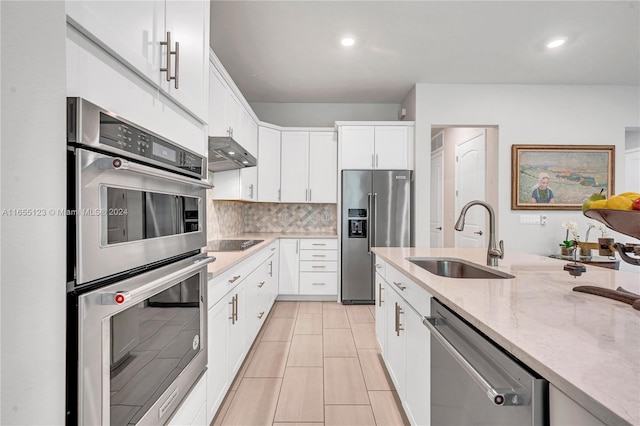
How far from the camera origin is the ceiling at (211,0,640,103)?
2.51 meters

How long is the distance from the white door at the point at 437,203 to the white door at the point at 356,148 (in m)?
1.99

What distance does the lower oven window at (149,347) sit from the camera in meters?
0.81

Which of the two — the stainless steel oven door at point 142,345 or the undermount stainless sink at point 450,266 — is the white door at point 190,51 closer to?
the stainless steel oven door at point 142,345

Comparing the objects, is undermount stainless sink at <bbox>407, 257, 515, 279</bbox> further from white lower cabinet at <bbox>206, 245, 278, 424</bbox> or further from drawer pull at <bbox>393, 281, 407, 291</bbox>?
white lower cabinet at <bbox>206, 245, 278, 424</bbox>

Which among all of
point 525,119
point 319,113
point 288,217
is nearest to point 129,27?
point 288,217

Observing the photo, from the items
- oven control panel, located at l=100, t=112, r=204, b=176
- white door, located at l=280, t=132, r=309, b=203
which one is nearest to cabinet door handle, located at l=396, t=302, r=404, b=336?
oven control panel, located at l=100, t=112, r=204, b=176

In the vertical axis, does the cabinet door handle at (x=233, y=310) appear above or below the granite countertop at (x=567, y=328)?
below

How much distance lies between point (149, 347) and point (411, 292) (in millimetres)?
1121

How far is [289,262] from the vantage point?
4164 mm

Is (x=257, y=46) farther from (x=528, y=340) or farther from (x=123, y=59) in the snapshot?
(x=528, y=340)

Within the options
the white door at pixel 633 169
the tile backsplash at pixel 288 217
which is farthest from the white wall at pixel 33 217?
the white door at pixel 633 169

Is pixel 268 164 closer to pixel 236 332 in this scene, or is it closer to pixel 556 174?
pixel 236 332

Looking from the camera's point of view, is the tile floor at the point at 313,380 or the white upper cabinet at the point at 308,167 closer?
the tile floor at the point at 313,380

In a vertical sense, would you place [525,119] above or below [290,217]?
above
